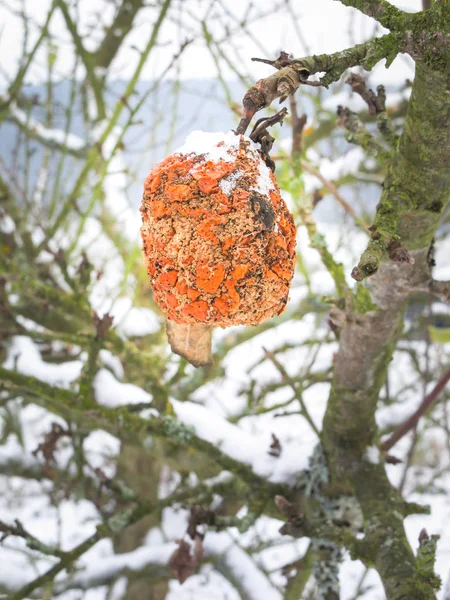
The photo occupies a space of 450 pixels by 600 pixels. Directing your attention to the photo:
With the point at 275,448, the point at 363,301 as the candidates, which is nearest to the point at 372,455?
the point at 275,448

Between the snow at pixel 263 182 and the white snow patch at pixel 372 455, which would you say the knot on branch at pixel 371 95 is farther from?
the white snow patch at pixel 372 455

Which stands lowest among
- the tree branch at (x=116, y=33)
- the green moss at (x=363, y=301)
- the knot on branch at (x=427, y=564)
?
the knot on branch at (x=427, y=564)

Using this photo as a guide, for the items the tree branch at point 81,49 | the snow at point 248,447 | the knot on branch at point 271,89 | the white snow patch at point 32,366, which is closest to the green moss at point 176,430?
the snow at point 248,447

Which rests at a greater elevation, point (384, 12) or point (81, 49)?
point (81, 49)

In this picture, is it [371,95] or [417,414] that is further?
[417,414]

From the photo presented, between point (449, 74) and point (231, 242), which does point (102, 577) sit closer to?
point (231, 242)

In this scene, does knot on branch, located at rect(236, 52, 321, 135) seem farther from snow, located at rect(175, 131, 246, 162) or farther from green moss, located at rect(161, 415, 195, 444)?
green moss, located at rect(161, 415, 195, 444)

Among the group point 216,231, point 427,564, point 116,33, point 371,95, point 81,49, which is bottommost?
point 427,564

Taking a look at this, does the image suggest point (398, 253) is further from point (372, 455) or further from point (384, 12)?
point (372, 455)
